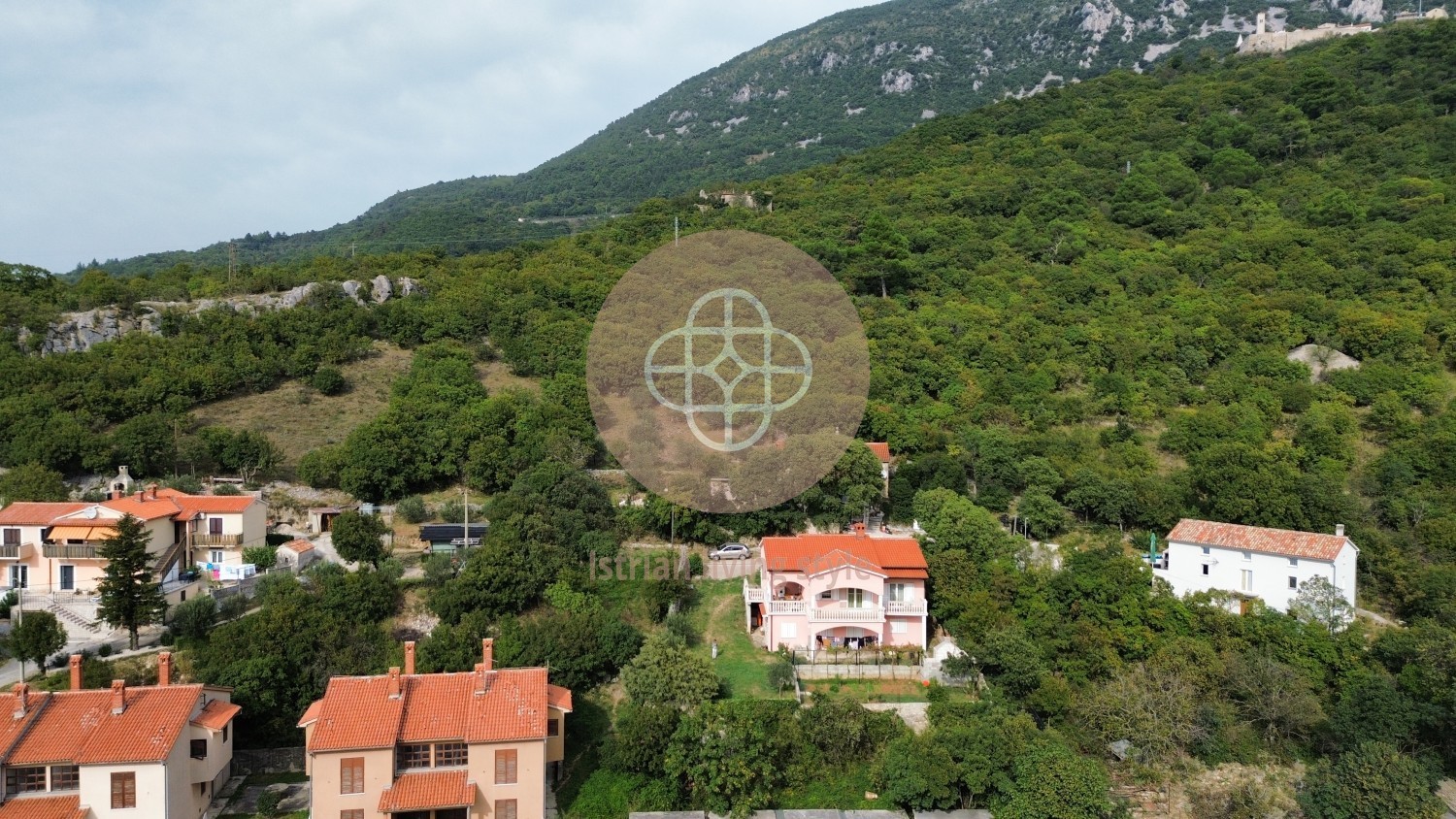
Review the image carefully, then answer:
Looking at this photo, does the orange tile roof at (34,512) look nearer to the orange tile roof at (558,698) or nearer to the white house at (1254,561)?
the orange tile roof at (558,698)

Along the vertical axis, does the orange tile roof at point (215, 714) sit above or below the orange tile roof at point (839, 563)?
below

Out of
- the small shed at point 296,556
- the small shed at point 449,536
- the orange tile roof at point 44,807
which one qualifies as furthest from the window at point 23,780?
the small shed at point 449,536

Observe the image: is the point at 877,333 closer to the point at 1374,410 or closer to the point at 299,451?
the point at 1374,410

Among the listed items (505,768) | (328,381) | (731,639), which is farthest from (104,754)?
(328,381)

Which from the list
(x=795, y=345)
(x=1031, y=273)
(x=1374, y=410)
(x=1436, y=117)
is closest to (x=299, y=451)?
(x=795, y=345)

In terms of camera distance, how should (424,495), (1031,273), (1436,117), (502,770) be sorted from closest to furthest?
(502,770)
(424,495)
(1031,273)
(1436,117)

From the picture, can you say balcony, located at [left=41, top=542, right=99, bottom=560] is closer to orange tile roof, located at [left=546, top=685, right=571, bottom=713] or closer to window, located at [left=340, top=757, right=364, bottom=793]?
window, located at [left=340, top=757, right=364, bottom=793]
